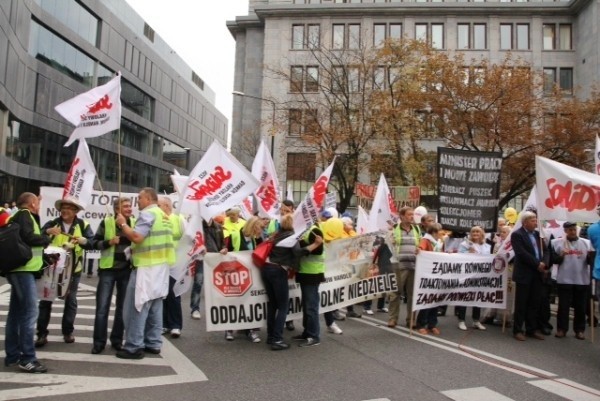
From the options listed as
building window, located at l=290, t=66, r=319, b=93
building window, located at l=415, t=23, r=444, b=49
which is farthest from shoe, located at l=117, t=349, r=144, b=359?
building window, located at l=415, t=23, r=444, b=49

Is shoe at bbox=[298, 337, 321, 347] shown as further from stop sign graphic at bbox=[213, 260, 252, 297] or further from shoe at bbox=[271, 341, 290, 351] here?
stop sign graphic at bbox=[213, 260, 252, 297]

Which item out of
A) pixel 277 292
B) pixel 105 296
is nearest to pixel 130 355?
pixel 105 296

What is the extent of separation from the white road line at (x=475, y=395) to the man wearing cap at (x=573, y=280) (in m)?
3.83

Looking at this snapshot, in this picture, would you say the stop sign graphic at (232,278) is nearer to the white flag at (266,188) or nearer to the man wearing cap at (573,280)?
the white flag at (266,188)

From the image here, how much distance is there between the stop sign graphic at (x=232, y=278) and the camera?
Result: 7109 millimetres

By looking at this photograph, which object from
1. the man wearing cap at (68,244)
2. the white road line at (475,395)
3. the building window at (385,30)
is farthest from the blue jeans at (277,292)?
the building window at (385,30)

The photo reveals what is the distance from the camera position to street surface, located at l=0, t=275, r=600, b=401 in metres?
5.05

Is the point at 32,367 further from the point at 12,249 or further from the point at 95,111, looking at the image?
the point at 95,111

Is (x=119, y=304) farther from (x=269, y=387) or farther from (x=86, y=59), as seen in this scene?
(x=86, y=59)

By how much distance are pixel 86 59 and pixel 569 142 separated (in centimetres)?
3809

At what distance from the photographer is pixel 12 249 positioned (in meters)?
5.27

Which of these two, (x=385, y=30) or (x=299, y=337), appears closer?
(x=299, y=337)

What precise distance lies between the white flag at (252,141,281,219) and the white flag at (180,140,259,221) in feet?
7.69

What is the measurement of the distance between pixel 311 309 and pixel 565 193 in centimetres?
411
